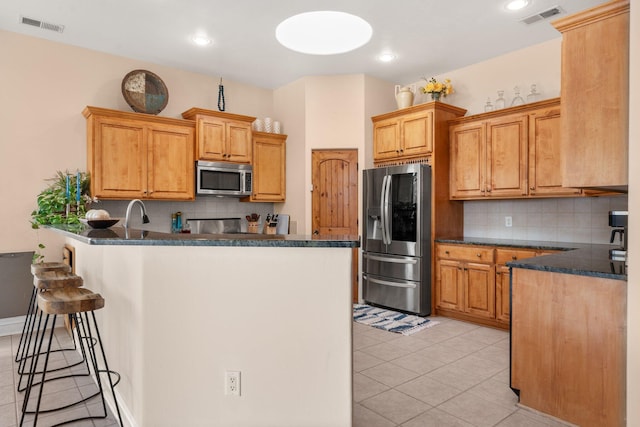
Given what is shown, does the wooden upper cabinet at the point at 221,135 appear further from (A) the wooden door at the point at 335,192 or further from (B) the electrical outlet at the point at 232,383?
(B) the electrical outlet at the point at 232,383

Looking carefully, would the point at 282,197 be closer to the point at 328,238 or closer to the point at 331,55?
the point at 331,55

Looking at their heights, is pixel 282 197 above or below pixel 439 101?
below

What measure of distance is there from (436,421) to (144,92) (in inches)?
170

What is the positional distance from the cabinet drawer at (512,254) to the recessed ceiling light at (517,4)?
7.07 ft

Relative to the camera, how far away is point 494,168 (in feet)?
14.2

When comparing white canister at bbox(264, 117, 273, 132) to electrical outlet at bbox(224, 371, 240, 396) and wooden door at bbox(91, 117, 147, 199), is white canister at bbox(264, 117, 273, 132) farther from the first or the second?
electrical outlet at bbox(224, 371, 240, 396)

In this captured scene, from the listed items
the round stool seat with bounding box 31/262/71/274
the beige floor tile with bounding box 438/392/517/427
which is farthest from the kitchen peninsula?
the round stool seat with bounding box 31/262/71/274

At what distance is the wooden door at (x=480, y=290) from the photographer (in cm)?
407

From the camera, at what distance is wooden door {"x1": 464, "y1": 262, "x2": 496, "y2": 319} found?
13.4 ft

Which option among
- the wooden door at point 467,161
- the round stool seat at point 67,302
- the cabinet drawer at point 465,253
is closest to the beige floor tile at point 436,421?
the round stool seat at point 67,302

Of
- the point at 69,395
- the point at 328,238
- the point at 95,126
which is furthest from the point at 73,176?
the point at 328,238

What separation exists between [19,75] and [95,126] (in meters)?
0.85

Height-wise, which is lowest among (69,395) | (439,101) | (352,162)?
(69,395)

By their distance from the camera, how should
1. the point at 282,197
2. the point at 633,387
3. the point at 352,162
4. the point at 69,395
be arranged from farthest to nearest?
the point at 282,197
the point at 352,162
the point at 69,395
the point at 633,387
